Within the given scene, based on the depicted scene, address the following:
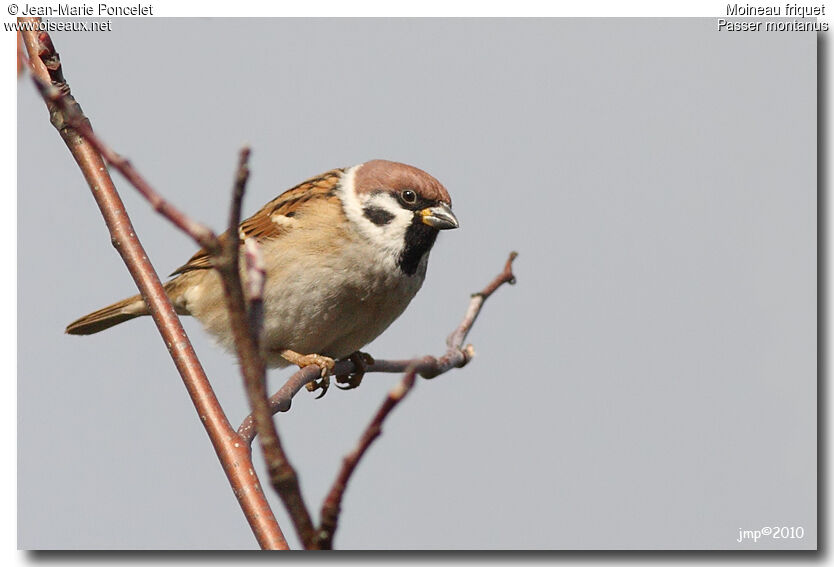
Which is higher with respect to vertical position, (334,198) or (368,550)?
(334,198)

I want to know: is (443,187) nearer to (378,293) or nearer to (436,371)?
(378,293)

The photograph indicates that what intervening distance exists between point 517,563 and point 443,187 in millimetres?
1601

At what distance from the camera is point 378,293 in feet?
11.9

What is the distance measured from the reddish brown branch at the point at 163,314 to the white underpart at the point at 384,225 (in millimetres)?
1501

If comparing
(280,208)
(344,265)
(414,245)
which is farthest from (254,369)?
(280,208)

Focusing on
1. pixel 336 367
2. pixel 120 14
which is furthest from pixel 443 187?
pixel 120 14

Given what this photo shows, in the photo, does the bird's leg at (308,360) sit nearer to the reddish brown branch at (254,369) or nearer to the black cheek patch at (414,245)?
the black cheek patch at (414,245)

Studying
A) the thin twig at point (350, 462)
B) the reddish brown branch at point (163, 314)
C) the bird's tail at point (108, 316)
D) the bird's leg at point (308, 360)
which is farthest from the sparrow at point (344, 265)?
the thin twig at point (350, 462)

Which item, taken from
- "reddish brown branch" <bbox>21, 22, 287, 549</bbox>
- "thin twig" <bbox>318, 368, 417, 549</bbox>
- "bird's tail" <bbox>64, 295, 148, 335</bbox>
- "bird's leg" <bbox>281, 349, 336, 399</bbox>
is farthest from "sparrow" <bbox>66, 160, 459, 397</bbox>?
"thin twig" <bbox>318, 368, 417, 549</bbox>

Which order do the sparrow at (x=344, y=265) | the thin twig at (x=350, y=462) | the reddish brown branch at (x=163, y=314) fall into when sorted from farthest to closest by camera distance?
the sparrow at (x=344, y=265), the reddish brown branch at (x=163, y=314), the thin twig at (x=350, y=462)

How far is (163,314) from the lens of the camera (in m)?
2.12

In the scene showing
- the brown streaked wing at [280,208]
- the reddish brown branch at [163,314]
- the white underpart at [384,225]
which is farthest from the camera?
the brown streaked wing at [280,208]

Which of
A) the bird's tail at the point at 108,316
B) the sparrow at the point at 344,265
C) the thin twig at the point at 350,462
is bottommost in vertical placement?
the bird's tail at the point at 108,316

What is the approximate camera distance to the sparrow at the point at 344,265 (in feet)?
11.7
